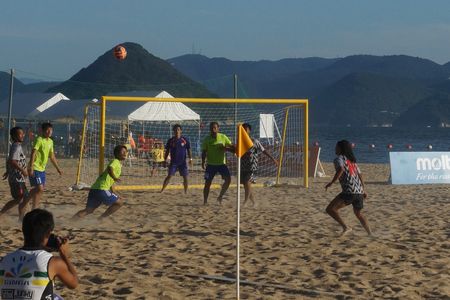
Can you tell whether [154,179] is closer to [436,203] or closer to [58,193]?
[58,193]

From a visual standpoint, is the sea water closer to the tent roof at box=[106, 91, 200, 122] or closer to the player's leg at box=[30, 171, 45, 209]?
the tent roof at box=[106, 91, 200, 122]

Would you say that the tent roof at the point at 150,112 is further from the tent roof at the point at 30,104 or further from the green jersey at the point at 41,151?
the green jersey at the point at 41,151

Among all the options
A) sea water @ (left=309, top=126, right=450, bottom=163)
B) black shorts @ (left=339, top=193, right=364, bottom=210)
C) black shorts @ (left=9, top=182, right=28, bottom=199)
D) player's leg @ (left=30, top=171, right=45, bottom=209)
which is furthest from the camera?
sea water @ (left=309, top=126, right=450, bottom=163)

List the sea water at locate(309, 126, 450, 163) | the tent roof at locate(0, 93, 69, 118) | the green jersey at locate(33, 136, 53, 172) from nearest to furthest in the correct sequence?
the green jersey at locate(33, 136, 53, 172) → the tent roof at locate(0, 93, 69, 118) → the sea water at locate(309, 126, 450, 163)

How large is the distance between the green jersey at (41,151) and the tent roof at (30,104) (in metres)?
25.1

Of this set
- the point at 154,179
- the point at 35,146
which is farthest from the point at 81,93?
the point at 35,146

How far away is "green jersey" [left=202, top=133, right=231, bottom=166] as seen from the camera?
14.5 metres

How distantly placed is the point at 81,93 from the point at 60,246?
16606 centimetres

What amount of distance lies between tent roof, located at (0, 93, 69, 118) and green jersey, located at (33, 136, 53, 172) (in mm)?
25093

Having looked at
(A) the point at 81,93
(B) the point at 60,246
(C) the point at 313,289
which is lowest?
(C) the point at 313,289

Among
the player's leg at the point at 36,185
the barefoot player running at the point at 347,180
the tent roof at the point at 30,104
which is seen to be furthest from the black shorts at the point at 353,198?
the tent roof at the point at 30,104

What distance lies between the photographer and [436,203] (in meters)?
15.6

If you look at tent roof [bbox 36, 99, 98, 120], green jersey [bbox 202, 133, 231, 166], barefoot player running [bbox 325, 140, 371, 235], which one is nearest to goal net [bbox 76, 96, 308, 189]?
tent roof [bbox 36, 99, 98, 120]

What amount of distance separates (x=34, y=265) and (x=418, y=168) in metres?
17.2
